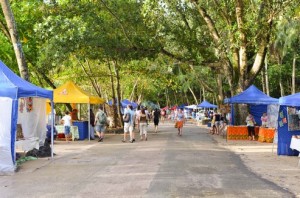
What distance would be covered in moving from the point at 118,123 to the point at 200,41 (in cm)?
938

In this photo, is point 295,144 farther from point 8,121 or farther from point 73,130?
point 73,130

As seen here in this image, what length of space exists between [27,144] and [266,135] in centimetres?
1188

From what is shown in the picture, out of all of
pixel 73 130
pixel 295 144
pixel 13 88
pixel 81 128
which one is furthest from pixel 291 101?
pixel 81 128

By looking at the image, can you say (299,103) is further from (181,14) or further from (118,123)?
(118,123)

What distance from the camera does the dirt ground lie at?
10.5m

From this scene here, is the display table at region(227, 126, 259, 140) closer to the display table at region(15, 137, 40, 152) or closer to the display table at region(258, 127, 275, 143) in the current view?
the display table at region(258, 127, 275, 143)

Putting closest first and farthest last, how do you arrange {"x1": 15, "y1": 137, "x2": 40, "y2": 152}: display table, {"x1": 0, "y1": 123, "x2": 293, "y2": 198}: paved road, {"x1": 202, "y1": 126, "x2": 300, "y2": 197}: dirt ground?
{"x1": 0, "y1": 123, "x2": 293, "y2": 198}: paved road
{"x1": 202, "y1": 126, "x2": 300, "y2": 197}: dirt ground
{"x1": 15, "y1": 137, "x2": 40, "y2": 152}: display table

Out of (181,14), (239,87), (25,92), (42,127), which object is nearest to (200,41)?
(181,14)

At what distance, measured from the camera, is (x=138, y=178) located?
10.4 metres

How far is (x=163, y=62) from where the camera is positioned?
35.1 m

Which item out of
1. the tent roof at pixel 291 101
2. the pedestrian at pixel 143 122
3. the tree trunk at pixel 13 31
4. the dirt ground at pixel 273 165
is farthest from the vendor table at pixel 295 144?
the tree trunk at pixel 13 31

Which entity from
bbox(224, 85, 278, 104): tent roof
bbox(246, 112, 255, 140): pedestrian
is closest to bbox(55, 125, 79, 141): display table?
bbox(224, 85, 278, 104): tent roof

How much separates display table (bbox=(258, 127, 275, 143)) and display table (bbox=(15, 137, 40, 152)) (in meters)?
11.3

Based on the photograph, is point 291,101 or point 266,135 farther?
point 266,135
